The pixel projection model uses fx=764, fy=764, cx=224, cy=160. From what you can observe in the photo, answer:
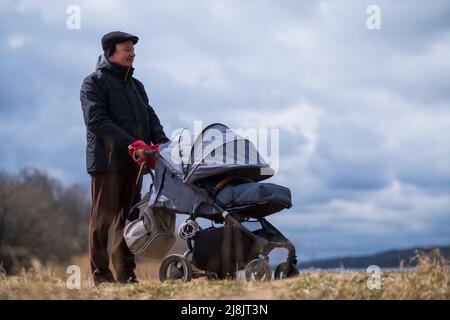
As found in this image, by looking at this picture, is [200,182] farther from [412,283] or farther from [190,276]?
[412,283]

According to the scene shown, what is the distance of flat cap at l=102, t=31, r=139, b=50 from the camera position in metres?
7.05

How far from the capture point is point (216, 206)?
625 cm

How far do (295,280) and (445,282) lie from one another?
109 centimetres

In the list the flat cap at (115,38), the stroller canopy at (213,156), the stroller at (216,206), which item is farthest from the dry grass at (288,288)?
the flat cap at (115,38)

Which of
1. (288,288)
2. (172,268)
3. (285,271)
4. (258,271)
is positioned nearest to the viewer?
(288,288)

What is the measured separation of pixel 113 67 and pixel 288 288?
9.56 feet

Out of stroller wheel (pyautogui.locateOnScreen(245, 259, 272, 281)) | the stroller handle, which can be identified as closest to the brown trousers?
the stroller handle

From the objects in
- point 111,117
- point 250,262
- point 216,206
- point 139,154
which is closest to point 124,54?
point 111,117

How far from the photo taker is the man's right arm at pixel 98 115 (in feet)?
22.2

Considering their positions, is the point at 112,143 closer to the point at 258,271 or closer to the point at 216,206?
the point at 216,206

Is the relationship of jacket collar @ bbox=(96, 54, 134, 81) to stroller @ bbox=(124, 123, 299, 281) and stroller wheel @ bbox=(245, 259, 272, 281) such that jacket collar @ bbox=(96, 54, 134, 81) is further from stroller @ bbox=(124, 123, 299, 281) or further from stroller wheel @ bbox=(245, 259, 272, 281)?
stroller wheel @ bbox=(245, 259, 272, 281)

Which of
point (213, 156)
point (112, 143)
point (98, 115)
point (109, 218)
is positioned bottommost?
point (109, 218)
